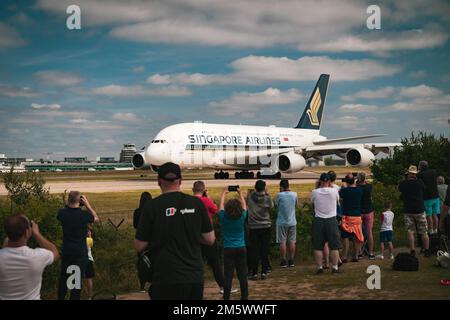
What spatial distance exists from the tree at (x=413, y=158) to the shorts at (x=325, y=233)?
12.5 m

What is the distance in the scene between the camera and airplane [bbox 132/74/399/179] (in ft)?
115

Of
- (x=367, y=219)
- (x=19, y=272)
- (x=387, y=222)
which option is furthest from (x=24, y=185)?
(x=19, y=272)

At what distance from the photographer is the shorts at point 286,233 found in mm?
10438

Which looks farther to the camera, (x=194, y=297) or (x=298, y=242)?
(x=298, y=242)

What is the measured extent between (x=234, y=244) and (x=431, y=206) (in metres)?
6.57

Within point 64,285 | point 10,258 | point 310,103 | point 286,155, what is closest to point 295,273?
point 64,285

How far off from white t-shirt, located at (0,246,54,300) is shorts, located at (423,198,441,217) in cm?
981

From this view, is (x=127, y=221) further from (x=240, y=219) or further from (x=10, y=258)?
(x=10, y=258)

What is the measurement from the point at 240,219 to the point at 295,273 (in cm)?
288

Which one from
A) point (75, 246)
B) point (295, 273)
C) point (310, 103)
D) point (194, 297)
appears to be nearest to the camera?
point (194, 297)

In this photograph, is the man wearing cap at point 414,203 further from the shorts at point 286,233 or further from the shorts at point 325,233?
the shorts at point 286,233

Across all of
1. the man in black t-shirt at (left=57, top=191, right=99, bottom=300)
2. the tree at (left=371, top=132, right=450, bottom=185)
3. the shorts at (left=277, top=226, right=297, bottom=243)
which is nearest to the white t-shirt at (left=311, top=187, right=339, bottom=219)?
the shorts at (left=277, top=226, right=297, bottom=243)

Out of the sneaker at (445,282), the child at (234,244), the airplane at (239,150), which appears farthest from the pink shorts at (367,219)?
the airplane at (239,150)
